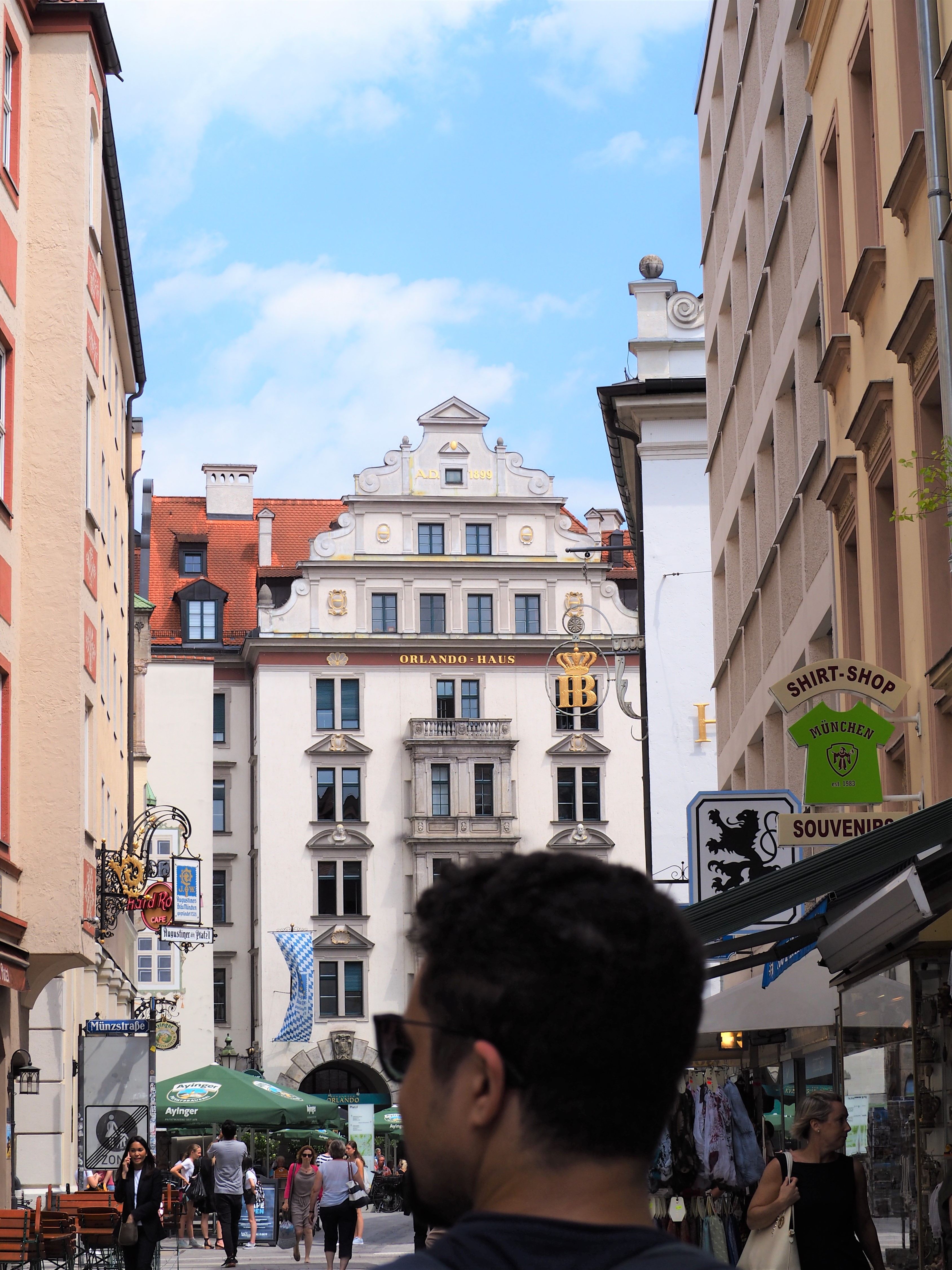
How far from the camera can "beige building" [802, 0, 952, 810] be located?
482 inches

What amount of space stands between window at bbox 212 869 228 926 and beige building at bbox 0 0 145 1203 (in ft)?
123

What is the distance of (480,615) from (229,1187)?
37.0m

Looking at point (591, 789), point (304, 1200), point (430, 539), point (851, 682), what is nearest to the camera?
point (851, 682)

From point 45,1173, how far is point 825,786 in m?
14.6

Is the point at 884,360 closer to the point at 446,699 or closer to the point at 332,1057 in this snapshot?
the point at 446,699

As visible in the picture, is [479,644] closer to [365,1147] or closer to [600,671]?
[600,671]

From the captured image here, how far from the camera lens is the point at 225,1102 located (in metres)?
29.8

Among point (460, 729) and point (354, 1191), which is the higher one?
point (460, 729)

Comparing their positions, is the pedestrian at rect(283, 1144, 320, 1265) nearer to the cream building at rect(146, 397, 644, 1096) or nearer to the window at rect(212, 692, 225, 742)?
the cream building at rect(146, 397, 644, 1096)

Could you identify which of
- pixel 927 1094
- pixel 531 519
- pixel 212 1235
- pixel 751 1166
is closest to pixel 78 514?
pixel 751 1166

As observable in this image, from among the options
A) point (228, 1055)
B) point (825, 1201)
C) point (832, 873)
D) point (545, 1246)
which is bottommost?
point (228, 1055)

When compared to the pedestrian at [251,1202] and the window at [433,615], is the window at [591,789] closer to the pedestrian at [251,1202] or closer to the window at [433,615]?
the window at [433,615]

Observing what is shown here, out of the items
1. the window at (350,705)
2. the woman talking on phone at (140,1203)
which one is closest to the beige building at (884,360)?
the woman talking on phone at (140,1203)

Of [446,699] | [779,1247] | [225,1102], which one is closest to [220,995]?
[446,699]
